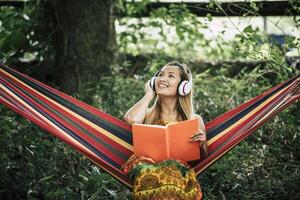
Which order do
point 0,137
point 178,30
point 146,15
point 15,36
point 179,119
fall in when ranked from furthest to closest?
point 146,15, point 178,30, point 15,36, point 0,137, point 179,119

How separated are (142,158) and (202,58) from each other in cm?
291

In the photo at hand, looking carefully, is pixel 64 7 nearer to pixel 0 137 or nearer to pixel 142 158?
pixel 0 137

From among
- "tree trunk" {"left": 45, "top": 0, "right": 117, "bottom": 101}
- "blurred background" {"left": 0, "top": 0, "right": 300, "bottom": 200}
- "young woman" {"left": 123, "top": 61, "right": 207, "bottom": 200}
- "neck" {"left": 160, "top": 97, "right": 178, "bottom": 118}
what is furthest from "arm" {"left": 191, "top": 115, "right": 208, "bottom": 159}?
"tree trunk" {"left": 45, "top": 0, "right": 117, "bottom": 101}

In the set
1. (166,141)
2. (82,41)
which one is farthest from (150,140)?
(82,41)

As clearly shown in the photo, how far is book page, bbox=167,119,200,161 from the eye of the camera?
3.23 m

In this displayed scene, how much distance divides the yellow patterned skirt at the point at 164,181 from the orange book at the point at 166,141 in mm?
110

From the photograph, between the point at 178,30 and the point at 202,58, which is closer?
the point at 178,30

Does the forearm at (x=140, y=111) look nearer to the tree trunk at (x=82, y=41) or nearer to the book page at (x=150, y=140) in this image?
the book page at (x=150, y=140)

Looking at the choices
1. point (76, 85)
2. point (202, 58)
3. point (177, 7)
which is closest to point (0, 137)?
point (76, 85)

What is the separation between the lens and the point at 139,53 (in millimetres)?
6129

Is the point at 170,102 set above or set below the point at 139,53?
above

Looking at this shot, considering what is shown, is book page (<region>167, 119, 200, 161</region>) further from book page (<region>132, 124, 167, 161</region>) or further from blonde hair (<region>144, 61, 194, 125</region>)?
blonde hair (<region>144, 61, 194, 125</region>)

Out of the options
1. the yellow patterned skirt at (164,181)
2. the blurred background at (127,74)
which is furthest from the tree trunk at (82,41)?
the yellow patterned skirt at (164,181)

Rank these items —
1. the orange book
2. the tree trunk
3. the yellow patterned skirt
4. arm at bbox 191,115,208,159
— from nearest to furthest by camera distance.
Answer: the yellow patterned skirt, the orange book, arm at bbox 191,115,208,159, the tree trunk
